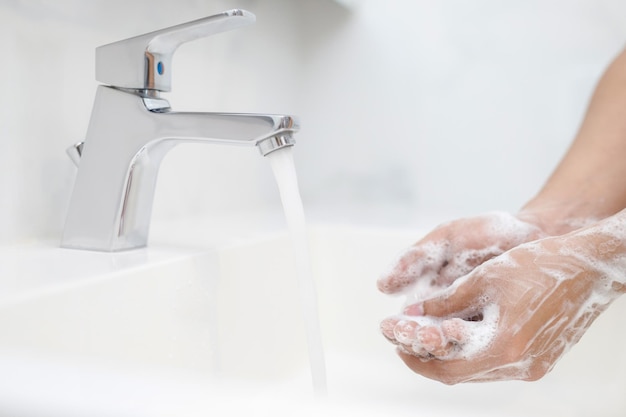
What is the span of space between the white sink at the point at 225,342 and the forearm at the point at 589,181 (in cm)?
12

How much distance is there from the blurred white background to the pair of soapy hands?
0.49 meters

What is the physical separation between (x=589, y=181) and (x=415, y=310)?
0.34m

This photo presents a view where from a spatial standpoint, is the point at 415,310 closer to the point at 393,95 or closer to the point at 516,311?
the point at 516,311

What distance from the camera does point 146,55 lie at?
662 millimetres

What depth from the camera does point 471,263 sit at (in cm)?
72

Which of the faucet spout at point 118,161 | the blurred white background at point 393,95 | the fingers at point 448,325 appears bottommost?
the fingers at point 448,325

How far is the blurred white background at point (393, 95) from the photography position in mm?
1061

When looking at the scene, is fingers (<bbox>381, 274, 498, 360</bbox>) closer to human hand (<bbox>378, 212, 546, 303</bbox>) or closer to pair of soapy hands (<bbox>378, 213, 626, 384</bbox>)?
pair of soapy hands (<bbox>378, 213, 626, 384</bbox>)

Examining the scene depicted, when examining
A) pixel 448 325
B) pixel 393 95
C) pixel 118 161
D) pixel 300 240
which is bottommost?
pixel 448 325

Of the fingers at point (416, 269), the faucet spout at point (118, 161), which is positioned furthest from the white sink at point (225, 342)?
the fingers at point (416, 269)

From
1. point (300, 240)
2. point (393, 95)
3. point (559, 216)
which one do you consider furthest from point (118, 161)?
point (393, 95)

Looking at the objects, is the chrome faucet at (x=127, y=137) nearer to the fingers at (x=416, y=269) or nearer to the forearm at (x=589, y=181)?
the fingers at (x=416, y=269)

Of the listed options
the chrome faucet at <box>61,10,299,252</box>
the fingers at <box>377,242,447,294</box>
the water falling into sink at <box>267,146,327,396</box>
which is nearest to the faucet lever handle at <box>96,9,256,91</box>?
the chrome faucet at <box>61,10,299,252</box>

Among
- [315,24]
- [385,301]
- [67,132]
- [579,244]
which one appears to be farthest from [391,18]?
[579,244]
